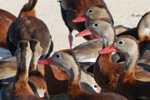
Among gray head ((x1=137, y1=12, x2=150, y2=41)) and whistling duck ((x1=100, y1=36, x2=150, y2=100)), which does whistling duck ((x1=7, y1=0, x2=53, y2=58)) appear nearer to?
gray head ((x1=137, y1=12, x2=150, y2=41))

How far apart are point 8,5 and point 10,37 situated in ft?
13.6

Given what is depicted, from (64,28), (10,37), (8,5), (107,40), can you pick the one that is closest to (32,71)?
(107,40)

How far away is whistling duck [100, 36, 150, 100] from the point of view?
17.4 feet

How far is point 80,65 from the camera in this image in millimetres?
6891

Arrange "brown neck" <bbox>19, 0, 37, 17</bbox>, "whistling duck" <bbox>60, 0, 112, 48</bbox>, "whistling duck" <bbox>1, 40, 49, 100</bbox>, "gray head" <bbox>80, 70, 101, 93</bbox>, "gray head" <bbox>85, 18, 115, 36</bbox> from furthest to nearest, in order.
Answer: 1. "brown neck" <bbox>19, 0, 37, 17</bbox>
2. "whistling duck" <bbox>60, 0, 112, 48</bbox>
3. "gray head" <bbox>85, 18, 115, 36</bbox>
4. "gray head" <bbox>80, 70, 101, 93</bbox>
5. "whistling duck" <bbox>1, 40, 49, 100</bbox>

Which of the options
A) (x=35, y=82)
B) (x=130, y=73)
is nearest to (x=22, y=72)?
(x=35, y=82)

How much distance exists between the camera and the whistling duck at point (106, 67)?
5.98 meters

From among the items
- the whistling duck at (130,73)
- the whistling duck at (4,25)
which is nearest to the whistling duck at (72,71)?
the whistling duck at (130,73)

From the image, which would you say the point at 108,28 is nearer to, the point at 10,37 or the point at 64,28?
the point at 10,37

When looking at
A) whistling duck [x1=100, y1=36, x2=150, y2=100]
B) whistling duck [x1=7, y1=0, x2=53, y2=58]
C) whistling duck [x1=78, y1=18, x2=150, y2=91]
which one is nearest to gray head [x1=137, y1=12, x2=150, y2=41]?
whistling duck [x1=78, y1=18, x2=150, y2=91]

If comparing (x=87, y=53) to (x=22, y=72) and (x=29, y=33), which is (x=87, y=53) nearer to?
(x=29, y=33)

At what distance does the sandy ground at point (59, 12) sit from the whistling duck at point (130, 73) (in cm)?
342

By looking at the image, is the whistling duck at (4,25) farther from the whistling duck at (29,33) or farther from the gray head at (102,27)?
the gray head at (102,27)

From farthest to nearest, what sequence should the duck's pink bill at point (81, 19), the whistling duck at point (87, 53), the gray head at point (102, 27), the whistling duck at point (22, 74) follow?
1. the duck's pink bill at point (81, 19)
2. the whistling duck at point (87, 53)
3. the gray head at point (102, 27)
4. the whistling duck at point (22, 74)
